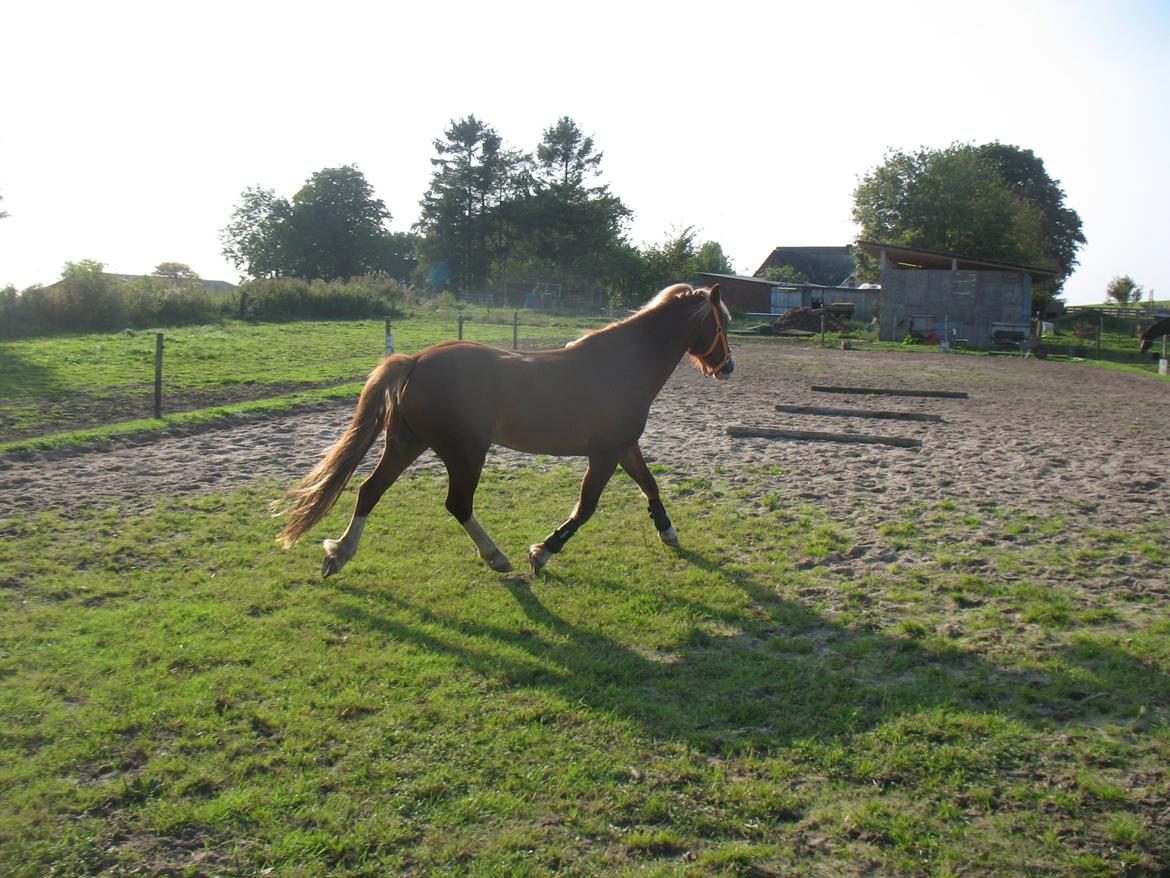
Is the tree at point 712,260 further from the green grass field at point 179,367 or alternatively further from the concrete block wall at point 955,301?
the green grass field at point 179,367

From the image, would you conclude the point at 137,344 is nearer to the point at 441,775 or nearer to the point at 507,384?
the point at 507,384

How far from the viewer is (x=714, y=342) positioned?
754cm

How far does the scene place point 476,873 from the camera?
3.03 m

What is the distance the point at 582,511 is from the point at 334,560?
1883 millimetres

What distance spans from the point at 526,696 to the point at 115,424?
10313 millimetres

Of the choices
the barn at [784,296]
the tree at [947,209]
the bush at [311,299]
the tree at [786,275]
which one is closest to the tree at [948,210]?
the tree at [947,209]

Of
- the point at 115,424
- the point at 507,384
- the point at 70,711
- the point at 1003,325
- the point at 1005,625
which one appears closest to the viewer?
the point at 70,711

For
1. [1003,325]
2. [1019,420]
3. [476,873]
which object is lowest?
[476,873]

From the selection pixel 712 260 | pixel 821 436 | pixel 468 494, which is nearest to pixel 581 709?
pixel 468 494

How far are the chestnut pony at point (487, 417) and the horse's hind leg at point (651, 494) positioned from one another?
6 cm

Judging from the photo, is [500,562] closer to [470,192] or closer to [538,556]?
[538,556]

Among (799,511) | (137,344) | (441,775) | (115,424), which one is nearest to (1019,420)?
(799,511)

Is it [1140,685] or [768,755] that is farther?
[1140,685]

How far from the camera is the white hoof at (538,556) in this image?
20.7ft
